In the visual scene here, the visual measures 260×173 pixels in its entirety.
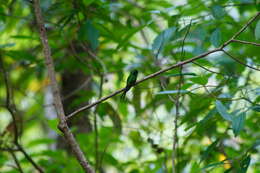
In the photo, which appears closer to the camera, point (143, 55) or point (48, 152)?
point (48, 152)

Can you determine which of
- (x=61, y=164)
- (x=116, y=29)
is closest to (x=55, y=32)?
(x=116, y=29)

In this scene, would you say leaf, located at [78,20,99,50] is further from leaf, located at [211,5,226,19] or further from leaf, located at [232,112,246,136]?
leaf, located at [232,112,246,136]

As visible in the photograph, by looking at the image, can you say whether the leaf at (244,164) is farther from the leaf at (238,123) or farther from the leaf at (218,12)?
the leaf at (218,12)

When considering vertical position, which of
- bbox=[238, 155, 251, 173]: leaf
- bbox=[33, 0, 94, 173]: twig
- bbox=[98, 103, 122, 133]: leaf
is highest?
bbox=[33, 0, 94, 173]: twig

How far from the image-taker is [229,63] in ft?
4.21

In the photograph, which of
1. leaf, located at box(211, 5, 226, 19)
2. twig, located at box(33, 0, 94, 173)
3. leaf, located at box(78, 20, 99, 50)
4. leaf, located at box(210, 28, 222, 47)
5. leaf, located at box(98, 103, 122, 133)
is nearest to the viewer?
twig, located at box(33, 0, 94, 173)

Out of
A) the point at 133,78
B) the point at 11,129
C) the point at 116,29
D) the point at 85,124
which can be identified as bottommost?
the point at 85,124

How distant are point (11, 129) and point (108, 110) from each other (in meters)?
0.42

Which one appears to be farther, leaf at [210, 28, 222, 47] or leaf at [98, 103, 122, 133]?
leaf at [98, 103, 122, 133]

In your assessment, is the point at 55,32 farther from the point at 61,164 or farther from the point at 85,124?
the point at 85,124

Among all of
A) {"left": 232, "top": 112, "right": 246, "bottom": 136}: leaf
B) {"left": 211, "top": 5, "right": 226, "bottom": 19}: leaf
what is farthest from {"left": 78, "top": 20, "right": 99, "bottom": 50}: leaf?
{"left": 232, "top": 112, "right": 246, "bottom": 136}: leaf

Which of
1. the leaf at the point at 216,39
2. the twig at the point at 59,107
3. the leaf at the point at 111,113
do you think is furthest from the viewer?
the leaf at the point at 111,113

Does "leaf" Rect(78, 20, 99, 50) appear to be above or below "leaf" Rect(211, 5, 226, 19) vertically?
below

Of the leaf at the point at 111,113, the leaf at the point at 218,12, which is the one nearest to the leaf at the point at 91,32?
the leaf at the point at 111,113
